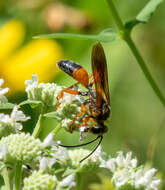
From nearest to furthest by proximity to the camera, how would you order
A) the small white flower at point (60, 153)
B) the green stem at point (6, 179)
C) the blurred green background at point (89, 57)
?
the green stem at point (6, 179)
the small white flower at point (60, 153)
the blurred green background at point (89, 57)

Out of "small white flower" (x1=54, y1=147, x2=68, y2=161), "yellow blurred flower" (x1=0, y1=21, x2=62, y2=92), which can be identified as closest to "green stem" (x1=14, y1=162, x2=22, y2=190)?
"small white flower" (x1=54, y1=147, x2=68, y2=161)

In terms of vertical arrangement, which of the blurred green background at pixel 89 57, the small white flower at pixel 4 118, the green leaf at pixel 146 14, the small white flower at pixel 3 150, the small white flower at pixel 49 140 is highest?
the green leaf at pixel 146 14

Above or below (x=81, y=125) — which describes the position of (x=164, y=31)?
below

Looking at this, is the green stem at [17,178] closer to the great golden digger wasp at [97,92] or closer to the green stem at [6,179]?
the green stem at [6,179]

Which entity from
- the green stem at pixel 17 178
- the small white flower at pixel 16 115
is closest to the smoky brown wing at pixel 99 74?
the small white flower at pixel 16 115

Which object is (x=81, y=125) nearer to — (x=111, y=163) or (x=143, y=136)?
(x=111, y=163)

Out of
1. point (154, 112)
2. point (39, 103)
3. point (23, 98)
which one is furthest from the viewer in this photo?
point (154, 112)

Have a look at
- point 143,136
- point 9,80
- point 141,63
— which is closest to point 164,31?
point 143,136
